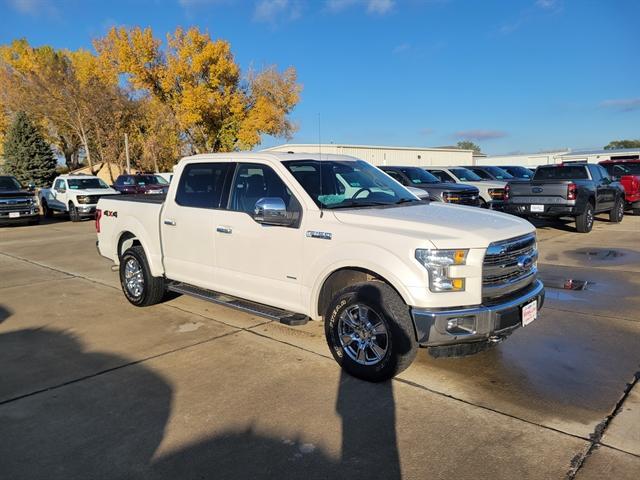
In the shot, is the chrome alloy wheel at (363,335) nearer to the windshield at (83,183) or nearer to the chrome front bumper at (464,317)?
the chrome front bumper at (464,317)

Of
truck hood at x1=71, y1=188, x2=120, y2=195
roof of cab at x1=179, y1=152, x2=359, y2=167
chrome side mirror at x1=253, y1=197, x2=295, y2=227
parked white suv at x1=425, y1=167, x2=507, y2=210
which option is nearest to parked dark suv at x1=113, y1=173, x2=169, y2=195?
truck hood at x1=71, y1=188, x2=120, y2=195

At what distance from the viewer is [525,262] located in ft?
14.4

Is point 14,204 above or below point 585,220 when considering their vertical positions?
above

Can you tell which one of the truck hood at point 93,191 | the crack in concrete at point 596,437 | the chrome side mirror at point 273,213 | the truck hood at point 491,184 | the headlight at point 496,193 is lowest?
the crack in concrete at point 596,437

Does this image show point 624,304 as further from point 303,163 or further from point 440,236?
point 303,163

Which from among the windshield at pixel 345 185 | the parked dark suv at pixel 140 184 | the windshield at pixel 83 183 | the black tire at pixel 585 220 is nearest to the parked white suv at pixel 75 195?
the windshield at pixel 83 183

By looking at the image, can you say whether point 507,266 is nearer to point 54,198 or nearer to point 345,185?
point 345,185

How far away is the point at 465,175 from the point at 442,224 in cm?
1619

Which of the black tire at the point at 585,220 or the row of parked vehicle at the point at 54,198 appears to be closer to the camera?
the black tire at the point at 585,220

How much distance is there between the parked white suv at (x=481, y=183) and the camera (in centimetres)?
1692

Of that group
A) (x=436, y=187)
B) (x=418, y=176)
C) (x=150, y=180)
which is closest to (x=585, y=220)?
(x=436, y=187)

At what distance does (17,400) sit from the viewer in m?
4.11

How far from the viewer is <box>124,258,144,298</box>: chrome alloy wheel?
264 inches

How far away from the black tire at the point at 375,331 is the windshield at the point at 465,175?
1563 cm
